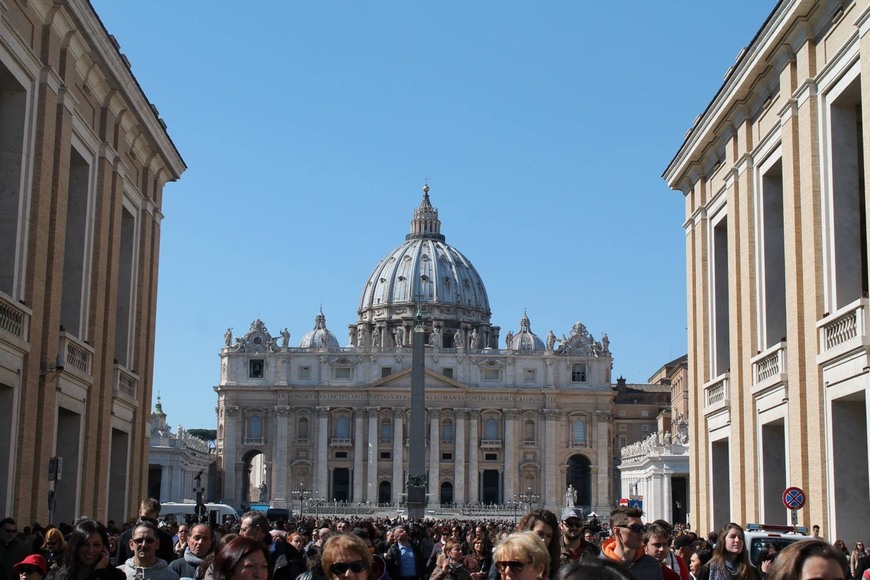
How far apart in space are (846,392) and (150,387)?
1910 cm

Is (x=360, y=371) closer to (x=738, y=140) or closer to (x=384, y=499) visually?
(x=384, y=499)

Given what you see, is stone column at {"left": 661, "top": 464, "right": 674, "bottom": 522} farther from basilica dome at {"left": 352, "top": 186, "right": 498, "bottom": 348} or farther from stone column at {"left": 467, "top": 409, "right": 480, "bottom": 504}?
basilica dome at {"left": 352, "top": 186, "right": 498, "bottom": 348}

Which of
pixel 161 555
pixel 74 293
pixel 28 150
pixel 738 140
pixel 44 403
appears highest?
pixel 738 140

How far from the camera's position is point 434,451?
404 ft

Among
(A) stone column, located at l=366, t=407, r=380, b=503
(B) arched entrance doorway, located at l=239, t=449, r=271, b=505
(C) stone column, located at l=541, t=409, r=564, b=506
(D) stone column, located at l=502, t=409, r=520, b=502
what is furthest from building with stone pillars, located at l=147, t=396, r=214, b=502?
(C) stone column, located at l=541, t=409, r=564, b=506

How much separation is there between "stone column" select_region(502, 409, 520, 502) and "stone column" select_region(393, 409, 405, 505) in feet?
31.1

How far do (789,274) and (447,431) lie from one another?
10200cm

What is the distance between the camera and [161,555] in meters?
12.6

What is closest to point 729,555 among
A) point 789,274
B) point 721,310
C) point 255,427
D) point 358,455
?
point 789,274

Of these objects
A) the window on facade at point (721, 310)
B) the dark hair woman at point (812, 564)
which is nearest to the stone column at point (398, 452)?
the window on facade at point (721, 310)

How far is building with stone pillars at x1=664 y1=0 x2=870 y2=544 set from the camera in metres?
21.8

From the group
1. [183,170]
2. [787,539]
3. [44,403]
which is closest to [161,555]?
[787,539]

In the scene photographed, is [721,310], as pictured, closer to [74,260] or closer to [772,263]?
[772,263]

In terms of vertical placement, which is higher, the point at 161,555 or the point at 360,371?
the point at 360,371
